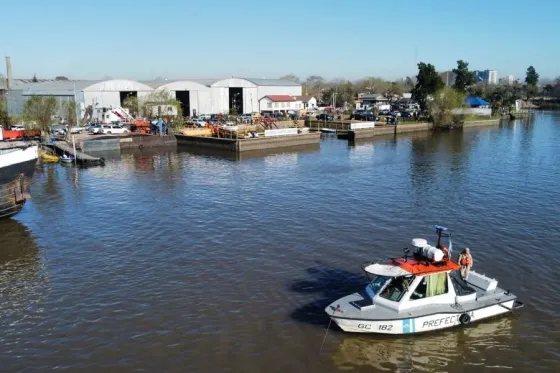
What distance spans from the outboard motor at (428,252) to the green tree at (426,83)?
70.6 meters

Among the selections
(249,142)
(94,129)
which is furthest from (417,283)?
(94,129)

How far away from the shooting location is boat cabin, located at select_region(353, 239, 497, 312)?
43.0 feet

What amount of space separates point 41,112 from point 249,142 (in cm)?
2204

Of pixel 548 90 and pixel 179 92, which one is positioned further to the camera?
pixel 548 90

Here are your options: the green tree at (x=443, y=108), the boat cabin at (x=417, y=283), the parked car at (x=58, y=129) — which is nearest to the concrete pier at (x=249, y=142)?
the parked car at (x=58, y=129)

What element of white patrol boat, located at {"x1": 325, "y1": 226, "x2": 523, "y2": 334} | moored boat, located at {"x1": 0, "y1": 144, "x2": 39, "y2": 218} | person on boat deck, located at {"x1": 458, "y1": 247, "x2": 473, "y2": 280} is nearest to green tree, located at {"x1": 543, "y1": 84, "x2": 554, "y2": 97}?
person on boat deck, located at {"x1": 458, "y1": 247, "x2": 473, "y2": 280}

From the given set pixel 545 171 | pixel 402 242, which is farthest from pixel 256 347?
pixel 545 171

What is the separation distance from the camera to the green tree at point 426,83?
80.6m

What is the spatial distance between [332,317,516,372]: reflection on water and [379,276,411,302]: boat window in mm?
1093

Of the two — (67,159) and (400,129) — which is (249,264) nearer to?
(67,159)

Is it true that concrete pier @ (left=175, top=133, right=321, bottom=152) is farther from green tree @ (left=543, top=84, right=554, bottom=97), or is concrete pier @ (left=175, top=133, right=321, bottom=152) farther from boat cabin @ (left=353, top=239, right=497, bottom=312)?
green tree @ (left=543, top=84, right=554, bottom=97)

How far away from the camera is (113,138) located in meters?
52.1

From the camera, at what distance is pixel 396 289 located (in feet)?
43.7

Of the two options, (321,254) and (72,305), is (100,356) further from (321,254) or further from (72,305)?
(321,254)
